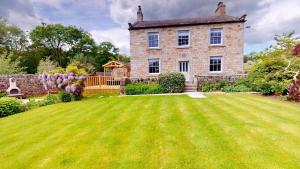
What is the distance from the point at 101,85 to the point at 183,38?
1013 cm

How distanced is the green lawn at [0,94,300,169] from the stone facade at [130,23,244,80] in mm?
11958

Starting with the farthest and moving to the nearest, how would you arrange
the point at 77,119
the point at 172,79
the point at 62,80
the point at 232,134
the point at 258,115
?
1. the point at 172,79
2. the point at 62,80
3. the point at 77,119
4. the point at 258,115
5. the point at 232,134

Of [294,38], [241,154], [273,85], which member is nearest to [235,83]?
[273,85]

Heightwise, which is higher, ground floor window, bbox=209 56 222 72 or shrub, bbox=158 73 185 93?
ground floor window, bbox=209 56 222 72

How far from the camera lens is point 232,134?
4.40m

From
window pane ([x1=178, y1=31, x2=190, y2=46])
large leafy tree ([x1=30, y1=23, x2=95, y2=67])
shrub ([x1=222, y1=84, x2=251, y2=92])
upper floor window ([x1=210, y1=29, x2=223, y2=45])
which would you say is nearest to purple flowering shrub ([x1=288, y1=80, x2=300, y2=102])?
shrub ([x1=222, y1=84, x2=251, y2=92])

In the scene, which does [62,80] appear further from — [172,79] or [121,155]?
[121,155]

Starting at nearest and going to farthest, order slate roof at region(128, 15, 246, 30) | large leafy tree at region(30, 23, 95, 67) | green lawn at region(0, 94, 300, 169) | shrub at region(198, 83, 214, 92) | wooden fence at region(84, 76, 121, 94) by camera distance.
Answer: green lawn at region(0, 94, 300, 169), shrub at region(198, 83, 214, 92), wooden fence at region(84, 76, 121, 94), slate roof at region(128, 15, 246, 30), large leafy tree at region(30, 23, 95, 67)

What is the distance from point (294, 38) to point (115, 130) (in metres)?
12.4

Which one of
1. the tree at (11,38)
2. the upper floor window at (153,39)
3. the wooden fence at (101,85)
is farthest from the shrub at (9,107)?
the tree at (11,38)

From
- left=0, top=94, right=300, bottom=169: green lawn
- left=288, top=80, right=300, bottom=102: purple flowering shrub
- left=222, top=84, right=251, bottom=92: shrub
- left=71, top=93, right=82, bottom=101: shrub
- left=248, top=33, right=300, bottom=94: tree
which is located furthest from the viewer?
left=222, top=84, right=251, bottom=92: shrub

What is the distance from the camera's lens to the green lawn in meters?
3.27

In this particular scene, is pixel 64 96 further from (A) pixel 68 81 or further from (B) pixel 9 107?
(B) pixel 9 107

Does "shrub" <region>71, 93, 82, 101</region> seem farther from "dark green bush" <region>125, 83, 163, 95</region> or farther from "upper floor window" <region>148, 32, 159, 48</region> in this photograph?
"upper floor window" <region>148, 32, 159, 48</region>
